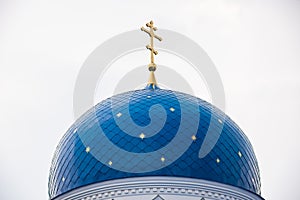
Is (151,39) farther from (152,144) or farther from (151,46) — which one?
(152,144)

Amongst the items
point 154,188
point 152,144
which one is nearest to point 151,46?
point 152,144

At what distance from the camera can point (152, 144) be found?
14.6m

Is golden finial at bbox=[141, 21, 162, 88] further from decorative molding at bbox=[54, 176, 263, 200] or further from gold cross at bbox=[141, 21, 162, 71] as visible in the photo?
decorative molding at bbox=[54, 176, 263, 200]

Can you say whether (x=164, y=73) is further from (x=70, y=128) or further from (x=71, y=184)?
(x=71, y=184)

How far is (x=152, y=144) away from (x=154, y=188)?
1.03m

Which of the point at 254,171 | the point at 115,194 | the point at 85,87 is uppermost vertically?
the point at 85,87

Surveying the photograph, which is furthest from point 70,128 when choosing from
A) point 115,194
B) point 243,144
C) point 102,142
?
point 243,144

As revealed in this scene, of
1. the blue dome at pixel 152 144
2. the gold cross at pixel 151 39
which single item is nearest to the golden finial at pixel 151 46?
the gold cross at pixel 151 39

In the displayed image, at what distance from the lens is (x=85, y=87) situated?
17391mm

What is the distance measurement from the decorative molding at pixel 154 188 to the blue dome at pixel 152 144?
0.50 ft

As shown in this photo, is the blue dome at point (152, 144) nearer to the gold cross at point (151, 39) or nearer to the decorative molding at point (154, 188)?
the decorative molding at point (154, 188)

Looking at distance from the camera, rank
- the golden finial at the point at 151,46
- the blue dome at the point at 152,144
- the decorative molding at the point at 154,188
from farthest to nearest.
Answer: the golden finial at the point at 151,46
the blue dome at the point at 152,144
the decorative molding at the point at 154,188

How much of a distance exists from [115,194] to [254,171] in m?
3.48

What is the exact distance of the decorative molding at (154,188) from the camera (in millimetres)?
14000
